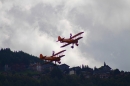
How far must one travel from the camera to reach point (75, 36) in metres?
152

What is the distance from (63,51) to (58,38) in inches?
256

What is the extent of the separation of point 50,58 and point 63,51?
17.7 feet

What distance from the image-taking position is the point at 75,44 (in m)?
149

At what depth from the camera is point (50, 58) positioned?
155 meters

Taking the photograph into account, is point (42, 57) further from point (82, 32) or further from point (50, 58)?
point (82, 32)

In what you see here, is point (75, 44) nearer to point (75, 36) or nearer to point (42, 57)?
point (75, 36)

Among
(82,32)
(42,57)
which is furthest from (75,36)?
(42,57)

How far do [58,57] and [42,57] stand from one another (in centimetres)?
582

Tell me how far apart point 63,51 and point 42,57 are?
7.71 meters

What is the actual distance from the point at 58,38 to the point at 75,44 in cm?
700

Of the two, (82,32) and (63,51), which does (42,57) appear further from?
(82,32)

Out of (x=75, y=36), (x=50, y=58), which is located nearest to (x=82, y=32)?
(x=75, y=36)

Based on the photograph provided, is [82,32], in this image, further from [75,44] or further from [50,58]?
[50,58]

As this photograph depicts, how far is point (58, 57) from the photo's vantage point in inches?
6058
